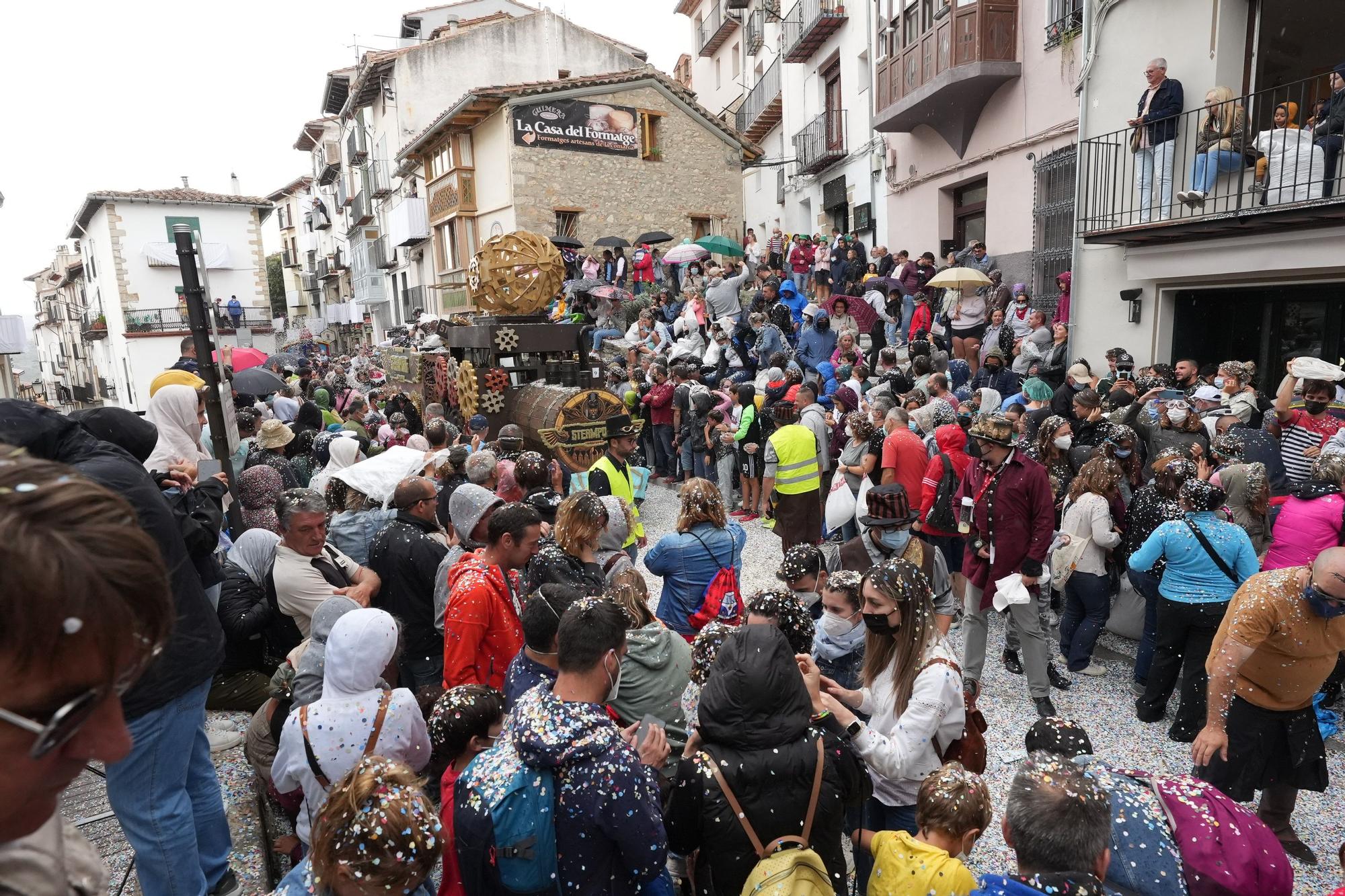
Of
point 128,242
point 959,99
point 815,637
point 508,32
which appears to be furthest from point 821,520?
point 128,242

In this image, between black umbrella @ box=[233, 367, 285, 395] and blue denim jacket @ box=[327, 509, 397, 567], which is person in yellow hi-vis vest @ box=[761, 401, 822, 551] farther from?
black umbrella @ box=[233, 367, 285, 395]

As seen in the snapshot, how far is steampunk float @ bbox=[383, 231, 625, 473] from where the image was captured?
9992 millimetres

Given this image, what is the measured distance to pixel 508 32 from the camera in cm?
2844

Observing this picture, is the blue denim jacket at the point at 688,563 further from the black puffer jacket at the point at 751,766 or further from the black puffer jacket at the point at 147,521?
the black puffer jacket at the point at 147,521

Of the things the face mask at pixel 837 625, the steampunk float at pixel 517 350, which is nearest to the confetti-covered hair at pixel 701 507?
the face mask at pixel 837 625

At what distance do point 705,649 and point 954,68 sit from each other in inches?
486

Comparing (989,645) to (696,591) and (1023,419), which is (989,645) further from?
(696,591)

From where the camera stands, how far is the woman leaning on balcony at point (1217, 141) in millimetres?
7977

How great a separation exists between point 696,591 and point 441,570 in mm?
1404

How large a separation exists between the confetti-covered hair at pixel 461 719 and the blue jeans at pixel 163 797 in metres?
0.90

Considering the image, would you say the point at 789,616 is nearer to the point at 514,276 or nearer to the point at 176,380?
the point at 176,380

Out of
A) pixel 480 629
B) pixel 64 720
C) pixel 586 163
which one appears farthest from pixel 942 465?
pixel 586 163

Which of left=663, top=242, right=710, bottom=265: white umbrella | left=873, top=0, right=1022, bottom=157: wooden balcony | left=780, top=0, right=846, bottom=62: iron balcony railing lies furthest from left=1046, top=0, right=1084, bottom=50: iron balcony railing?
left=663, top=242, right=710, bottom=265: white umbrella

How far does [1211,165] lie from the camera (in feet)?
26.7
